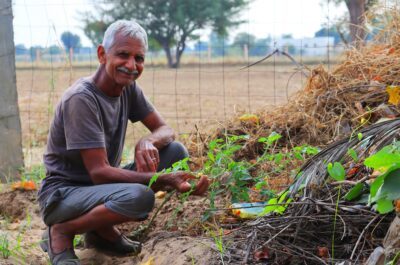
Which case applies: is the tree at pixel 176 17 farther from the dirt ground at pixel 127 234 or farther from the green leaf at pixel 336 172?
the green leaf at pixel 336 172

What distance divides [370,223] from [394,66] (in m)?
2.07

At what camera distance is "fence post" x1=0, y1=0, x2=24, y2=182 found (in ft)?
18.7

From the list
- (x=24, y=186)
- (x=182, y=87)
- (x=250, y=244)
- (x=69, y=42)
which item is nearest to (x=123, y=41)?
(x=250, y=244)

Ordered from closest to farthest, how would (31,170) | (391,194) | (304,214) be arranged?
(391,194) < (304,214) < (31,170)

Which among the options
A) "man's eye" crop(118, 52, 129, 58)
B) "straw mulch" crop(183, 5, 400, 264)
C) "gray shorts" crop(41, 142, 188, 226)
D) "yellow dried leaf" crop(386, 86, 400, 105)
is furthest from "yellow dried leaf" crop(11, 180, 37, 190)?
"yellow dried leaf" crop(386, 86, 400, 105)

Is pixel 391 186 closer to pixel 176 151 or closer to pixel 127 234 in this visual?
pixel 176 151

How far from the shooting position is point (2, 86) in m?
5.69

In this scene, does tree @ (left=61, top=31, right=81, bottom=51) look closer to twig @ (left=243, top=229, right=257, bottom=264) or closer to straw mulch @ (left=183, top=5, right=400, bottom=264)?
straw mulch @ (left=183, top=5, right=400, bottom=264)

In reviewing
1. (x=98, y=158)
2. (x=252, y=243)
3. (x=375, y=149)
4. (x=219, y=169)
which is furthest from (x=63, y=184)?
(x=375, y=149)

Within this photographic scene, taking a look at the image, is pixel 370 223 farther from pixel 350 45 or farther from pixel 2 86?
pixel 2 86

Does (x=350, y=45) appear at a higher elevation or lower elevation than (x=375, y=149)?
higher

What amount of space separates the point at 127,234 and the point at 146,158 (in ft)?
2.15

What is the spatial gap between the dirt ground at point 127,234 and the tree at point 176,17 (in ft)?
79.8

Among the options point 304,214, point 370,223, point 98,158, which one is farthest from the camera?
point 98,158
